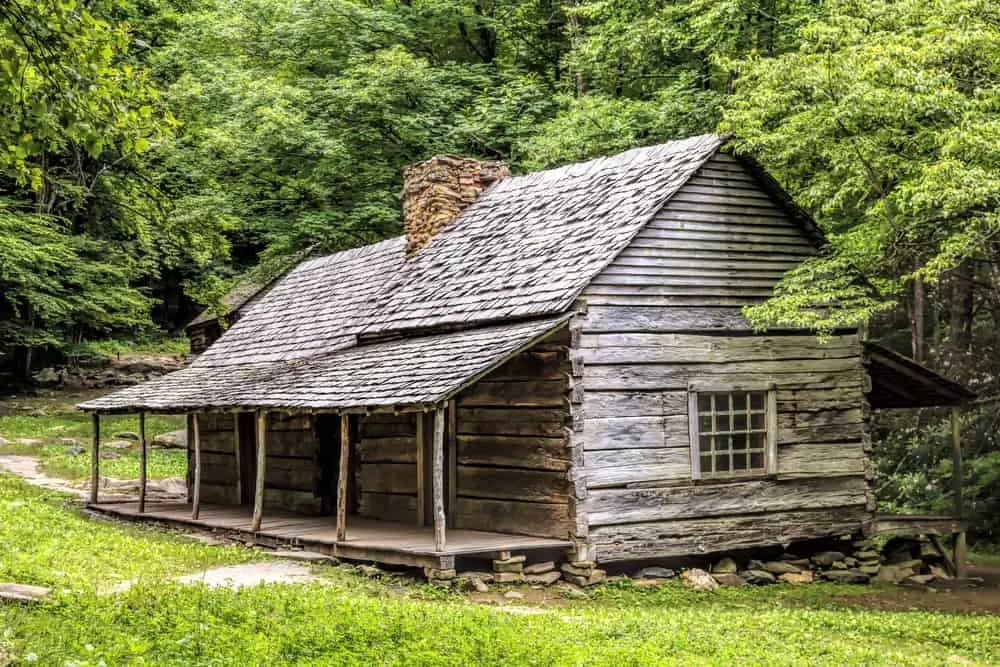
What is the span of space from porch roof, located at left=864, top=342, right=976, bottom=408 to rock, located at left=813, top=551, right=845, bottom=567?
2705 mm

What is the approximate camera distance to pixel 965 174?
449 inches

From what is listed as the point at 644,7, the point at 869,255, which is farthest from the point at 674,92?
the point at 869,255

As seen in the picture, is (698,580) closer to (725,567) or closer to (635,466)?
(725,567)

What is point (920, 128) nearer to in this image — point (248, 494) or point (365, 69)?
point (248, 494)

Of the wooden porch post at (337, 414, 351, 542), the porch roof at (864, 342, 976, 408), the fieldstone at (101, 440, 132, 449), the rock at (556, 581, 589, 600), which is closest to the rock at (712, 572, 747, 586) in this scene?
the rock at (556, 581, 589, 600)

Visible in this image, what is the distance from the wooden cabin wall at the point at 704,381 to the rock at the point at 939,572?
52.8 inches

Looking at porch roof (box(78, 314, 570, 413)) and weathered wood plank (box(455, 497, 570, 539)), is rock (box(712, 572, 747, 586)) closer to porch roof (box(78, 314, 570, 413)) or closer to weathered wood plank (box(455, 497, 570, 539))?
weathered wood plank (box(455, 497, 570, 539))

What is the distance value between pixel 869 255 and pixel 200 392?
10.9m

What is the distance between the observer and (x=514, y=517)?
46.3ft

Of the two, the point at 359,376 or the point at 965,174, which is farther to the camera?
the point at 359,376

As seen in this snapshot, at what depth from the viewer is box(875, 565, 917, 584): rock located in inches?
604

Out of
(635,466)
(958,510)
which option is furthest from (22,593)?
(958,510)

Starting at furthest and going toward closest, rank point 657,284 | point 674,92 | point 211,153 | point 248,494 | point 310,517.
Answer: point 211,153, point 674,92, point 248,494, point 310,517, point 657,284

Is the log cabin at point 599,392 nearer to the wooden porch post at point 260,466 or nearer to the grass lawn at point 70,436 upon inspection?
the wooden porch post at point 260,466
